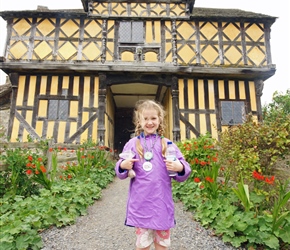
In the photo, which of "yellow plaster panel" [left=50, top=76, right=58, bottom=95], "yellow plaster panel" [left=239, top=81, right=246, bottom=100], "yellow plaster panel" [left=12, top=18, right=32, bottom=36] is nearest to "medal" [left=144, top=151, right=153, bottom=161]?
"yellow plaster panel" [left=50, top=76, right=58, bottom=95]

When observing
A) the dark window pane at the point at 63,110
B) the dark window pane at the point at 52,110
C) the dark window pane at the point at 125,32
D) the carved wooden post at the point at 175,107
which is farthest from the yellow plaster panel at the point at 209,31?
the dark window pane at the point at 52,110

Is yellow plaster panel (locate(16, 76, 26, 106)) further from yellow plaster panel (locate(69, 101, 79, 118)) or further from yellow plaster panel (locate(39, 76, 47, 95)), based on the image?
yellow plaster panel (locate(69, 101, 79, 118))

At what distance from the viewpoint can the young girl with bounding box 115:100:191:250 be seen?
1.76 m

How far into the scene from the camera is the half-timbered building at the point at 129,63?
926cm

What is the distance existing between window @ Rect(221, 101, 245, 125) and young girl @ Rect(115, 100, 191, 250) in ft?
27.2

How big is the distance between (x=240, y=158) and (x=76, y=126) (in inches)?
281

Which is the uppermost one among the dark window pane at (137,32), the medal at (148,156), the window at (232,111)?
the dark window pane at (137,32)

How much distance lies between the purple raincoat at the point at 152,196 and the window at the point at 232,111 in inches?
328

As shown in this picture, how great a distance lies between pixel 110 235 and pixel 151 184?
176cm

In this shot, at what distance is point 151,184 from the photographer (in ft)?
5.94

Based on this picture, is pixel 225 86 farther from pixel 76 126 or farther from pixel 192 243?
pixel 192 243

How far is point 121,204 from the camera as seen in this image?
457cm

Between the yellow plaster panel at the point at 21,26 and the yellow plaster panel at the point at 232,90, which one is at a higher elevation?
the yellow plaster panel at the point at 21,26

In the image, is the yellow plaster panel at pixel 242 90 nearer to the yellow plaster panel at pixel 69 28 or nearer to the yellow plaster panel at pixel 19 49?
the yellow plaster panel at pixel 69 28
